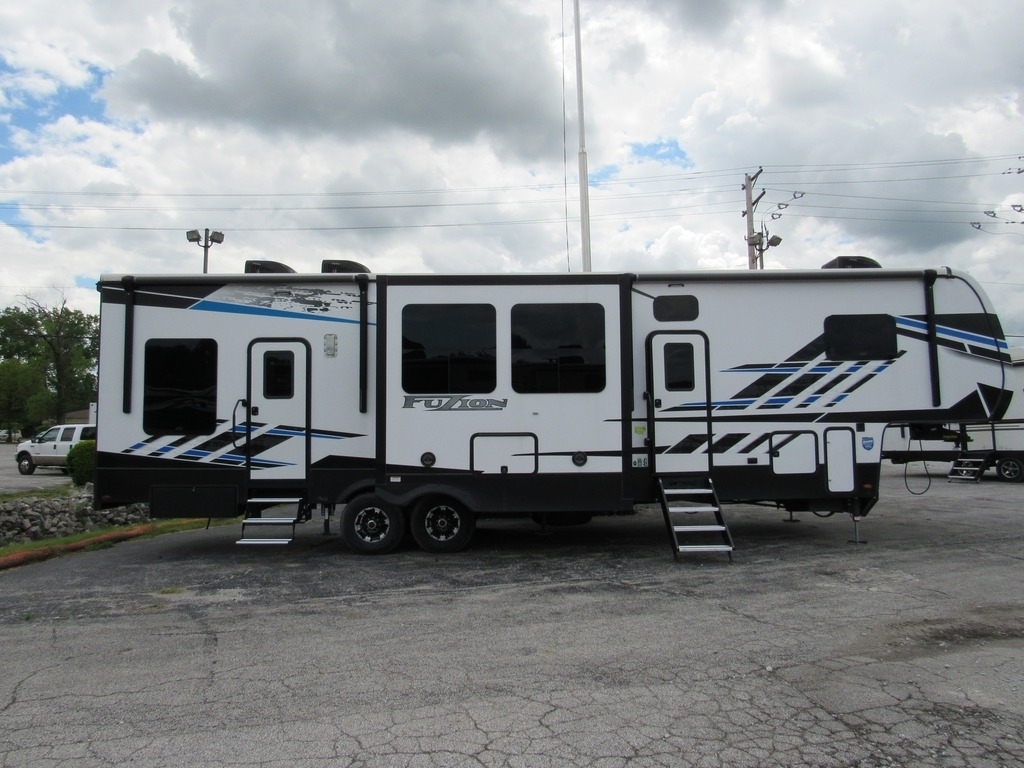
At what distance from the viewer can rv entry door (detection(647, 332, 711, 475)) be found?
8117 millimetres

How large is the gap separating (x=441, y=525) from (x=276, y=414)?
2218 mm

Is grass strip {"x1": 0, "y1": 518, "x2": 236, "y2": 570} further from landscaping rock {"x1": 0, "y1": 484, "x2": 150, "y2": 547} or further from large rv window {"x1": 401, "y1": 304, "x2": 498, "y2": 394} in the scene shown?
large rv window {"x1": 401, "y1": 304, "x2": 498, "y2": 394}

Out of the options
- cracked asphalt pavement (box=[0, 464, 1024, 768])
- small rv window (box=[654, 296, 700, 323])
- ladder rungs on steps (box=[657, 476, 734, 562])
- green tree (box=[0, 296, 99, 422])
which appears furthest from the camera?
green tree (box=[0, 296, 99, 422])

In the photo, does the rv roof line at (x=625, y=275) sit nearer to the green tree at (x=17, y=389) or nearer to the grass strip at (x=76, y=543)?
the grass strip at (x=76, y=543)

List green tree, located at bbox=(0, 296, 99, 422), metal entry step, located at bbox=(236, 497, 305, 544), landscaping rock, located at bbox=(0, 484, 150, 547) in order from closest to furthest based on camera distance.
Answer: metal entry step, located at bbox=(236, 497, 305, 544) → landscaping rock, located at bbox=(0, 484, 150, 547) → green tree, located at bbox=(0, 296, 99, 422)

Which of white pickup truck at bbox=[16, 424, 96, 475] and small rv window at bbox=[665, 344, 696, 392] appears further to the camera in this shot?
white pickup truck at bbox=[16, 424, 96, 475]

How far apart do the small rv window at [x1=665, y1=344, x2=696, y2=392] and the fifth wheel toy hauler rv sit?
0.07 ft

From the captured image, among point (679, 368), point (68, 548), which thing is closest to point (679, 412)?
point (679, 368)

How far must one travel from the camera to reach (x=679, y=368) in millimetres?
8156

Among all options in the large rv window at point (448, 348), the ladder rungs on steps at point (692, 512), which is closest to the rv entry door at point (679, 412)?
the ladder rungs on steps at point (692, 512)

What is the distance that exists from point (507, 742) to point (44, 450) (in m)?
25.7

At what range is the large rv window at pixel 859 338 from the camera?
27.1 ft

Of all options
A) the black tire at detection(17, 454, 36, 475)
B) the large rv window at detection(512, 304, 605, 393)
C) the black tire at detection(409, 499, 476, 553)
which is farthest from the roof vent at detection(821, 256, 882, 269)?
the black tire at detection(17, 454, 36, 475)

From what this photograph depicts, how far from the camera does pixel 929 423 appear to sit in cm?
829
